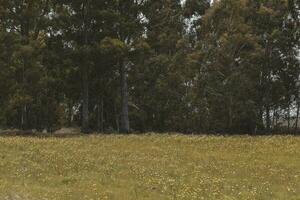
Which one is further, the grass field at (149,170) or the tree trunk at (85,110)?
the tree trunk at (85,110)

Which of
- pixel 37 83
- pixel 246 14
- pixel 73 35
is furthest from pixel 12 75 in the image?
pixel 246 14

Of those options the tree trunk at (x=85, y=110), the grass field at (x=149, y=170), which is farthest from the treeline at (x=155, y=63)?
the grass field at (x=149, y=170)

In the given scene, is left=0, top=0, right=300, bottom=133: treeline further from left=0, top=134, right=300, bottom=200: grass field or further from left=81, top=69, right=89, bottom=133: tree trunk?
left=0, top=134, right=300, bottom=200: grass field

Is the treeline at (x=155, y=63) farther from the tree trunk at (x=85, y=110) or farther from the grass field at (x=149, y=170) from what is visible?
the grass field at (x=149, y=170)

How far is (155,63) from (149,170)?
147 ft

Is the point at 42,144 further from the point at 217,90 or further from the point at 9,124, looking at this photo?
the point at 9,124

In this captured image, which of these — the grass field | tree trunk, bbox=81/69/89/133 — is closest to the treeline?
tree trunk, bbox=81/69/89/133

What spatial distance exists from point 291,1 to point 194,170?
4473 cm

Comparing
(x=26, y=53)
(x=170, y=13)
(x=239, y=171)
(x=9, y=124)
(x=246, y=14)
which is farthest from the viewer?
(x=9, y=124)

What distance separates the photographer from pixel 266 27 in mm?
63844

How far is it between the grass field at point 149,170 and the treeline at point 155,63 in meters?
17.2

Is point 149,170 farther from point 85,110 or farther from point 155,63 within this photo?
point 155,63

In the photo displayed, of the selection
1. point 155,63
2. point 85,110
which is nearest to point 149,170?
point 85,110

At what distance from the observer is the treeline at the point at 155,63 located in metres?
52.4
